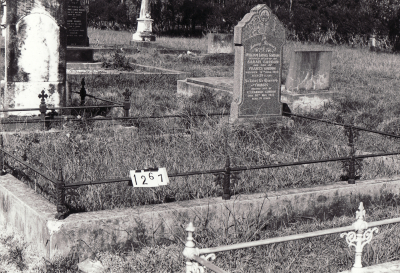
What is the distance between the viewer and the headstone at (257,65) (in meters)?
9.73

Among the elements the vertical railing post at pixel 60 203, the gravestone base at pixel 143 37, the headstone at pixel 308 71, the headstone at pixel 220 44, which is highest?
the gravestone base at pixel 143 37

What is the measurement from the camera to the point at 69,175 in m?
6.77

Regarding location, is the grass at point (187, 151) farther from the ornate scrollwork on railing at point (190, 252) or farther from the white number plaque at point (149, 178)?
the ornate scrollwork on railing at point (190, 252)

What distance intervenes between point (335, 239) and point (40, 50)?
5.88 meters

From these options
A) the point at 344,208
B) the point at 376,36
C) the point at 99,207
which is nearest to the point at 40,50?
the point at 99,207

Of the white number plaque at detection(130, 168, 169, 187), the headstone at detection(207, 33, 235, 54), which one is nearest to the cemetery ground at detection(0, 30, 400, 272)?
the white number plaque at detection(130, 168, 169, 187)

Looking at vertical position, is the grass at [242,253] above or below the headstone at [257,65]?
below

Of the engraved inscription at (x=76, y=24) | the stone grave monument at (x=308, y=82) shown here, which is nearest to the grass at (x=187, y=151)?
the stone grave monument at (x=308, y=82)

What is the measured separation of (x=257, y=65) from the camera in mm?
9930

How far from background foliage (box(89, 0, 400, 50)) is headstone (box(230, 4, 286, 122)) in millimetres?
23842

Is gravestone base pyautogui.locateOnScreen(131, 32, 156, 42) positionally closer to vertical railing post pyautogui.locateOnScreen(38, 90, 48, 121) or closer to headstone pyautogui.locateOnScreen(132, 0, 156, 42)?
headstone pyautogui.locateOnScreen(132, 0, 156, 42)

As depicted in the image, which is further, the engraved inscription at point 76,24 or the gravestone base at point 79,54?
the engraved inscription at point 76,24

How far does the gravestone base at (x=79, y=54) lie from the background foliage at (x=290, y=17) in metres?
18.9

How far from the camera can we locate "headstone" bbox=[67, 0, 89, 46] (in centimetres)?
1864
